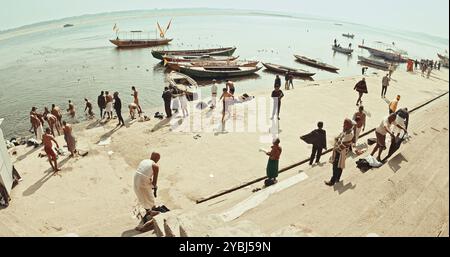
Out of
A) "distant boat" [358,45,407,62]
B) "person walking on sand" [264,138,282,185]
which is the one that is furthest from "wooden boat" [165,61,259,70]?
"distant boat" [358,45,407,62]

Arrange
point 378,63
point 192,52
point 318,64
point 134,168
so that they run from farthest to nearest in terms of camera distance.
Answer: point 378,63 → point 192,52 → point 318,64 → point 134,168

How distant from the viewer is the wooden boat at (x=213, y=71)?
29.4 m

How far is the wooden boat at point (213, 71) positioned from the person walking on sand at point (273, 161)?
74.1 ft

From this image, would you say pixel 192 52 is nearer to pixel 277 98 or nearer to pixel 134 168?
pixel 277 98

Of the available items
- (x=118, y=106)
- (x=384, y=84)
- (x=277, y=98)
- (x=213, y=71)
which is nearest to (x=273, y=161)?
(x=277, y=98)

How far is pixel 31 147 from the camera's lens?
1260cm

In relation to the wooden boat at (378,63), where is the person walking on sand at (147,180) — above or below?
above

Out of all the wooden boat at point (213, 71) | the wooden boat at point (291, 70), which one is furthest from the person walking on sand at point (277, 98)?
the wooden boat at point (291, 70)

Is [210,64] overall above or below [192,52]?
below

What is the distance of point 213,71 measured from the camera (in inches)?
1164

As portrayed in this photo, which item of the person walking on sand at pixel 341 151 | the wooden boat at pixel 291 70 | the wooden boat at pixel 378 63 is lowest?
the wooden boat at pixel 378 63

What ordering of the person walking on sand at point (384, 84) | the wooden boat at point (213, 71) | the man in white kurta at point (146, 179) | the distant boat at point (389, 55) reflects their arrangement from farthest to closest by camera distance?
1. the distant boat at point (389, 55)
2. the wooden boat at point (213, 71)
3. the person walking on sand at point (384, 84)
4. the man in white kurta at point (146, 179)

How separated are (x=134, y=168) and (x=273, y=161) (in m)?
4.91

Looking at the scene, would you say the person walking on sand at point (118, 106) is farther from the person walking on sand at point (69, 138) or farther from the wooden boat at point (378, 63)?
the wooden boat at point (378, 63)
